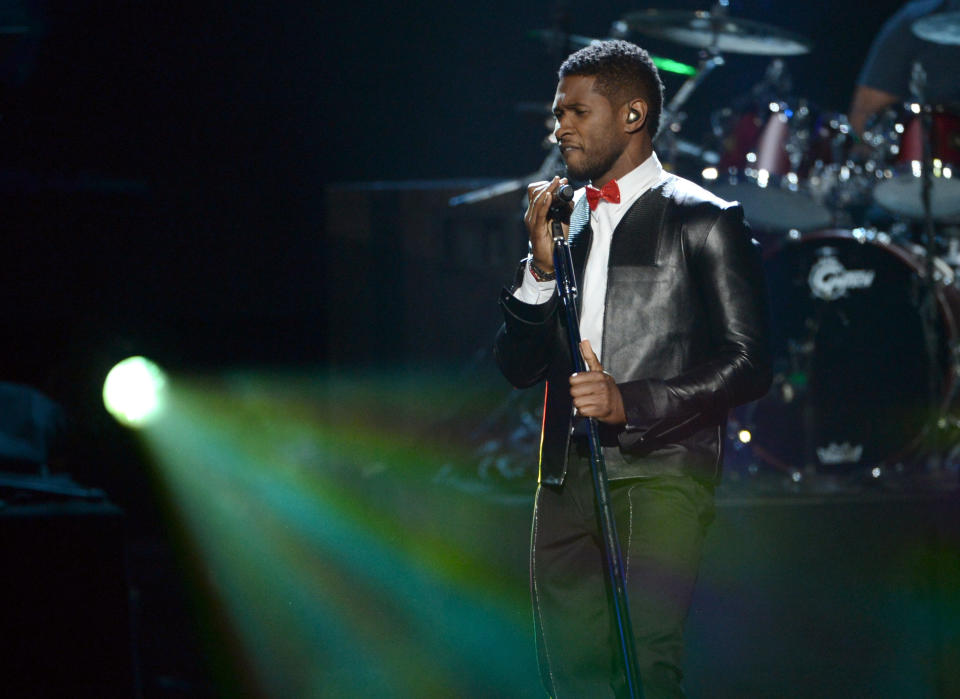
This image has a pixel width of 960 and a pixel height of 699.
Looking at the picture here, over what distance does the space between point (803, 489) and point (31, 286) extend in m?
4.55

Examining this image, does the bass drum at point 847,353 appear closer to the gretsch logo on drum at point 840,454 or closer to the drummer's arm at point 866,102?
the gretsch logo on drum at point 840,454

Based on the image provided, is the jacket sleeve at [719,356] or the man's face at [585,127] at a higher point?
the man's face at [585,127]

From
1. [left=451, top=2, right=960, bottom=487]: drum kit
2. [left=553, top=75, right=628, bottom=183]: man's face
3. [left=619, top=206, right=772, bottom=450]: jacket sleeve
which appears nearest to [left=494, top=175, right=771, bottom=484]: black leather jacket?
[left=619, top=206, right=772, bottom=450]: jacket sleeve

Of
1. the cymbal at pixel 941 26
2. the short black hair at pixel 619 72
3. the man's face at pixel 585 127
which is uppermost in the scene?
the cymbal at pixel 941 26

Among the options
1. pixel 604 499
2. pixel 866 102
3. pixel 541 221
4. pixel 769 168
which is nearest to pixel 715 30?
pixel 769 168

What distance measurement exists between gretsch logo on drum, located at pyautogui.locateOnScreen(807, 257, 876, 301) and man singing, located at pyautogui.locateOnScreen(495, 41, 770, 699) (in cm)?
345

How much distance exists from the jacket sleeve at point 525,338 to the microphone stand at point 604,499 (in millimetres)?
256

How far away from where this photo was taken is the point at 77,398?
5180 millimetres

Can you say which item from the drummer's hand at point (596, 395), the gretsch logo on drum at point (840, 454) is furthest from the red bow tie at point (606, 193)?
the gretsch logo on drum at point (840, 454)

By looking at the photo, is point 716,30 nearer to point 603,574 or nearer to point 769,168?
point 769,168

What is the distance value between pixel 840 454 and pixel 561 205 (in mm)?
3792

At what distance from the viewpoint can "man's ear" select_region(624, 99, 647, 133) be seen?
2744mm

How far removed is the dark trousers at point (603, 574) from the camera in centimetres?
255

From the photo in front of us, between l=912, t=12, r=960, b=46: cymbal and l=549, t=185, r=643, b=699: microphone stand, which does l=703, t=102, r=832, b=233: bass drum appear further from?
l=549, t=185, r=643, b=699: microphone stand
